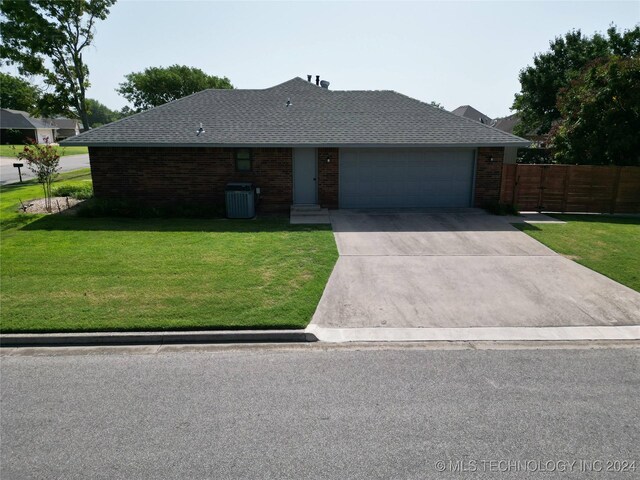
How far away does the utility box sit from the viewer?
1473cm

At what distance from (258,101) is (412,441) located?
1684cm

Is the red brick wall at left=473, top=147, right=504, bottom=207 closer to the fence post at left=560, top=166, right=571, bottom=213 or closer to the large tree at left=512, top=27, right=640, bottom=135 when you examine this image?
the fence post at left=560, top=166, right=571, bottom=213

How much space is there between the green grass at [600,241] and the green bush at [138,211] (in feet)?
34.3

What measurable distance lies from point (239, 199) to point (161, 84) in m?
45.7

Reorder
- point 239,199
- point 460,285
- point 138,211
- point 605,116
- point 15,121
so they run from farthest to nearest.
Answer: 1. point 15,121
2. point 605,116
3. point 138,211
4. point 239,199
5. point 460,285

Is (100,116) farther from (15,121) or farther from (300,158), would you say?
(300,158)

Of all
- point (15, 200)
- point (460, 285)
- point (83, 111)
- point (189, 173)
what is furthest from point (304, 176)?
point (83, 111)

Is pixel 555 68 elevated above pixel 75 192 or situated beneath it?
elevated above

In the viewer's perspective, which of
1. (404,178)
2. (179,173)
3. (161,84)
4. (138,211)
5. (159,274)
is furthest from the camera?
(161,84)

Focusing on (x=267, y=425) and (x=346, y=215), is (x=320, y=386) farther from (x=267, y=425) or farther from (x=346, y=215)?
(x=346, y=215)

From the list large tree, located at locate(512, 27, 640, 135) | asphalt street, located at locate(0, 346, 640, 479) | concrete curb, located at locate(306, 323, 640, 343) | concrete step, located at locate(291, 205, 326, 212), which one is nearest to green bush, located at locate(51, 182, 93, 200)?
concrete step, located at locate(291, 205, 326, 212)

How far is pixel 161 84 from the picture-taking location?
53.4 meters

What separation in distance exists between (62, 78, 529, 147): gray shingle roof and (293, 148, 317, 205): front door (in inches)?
27.2

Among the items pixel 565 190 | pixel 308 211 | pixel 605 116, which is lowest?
pixel 308 211
